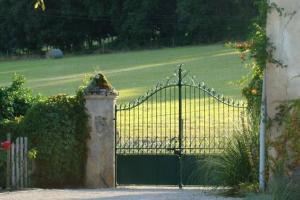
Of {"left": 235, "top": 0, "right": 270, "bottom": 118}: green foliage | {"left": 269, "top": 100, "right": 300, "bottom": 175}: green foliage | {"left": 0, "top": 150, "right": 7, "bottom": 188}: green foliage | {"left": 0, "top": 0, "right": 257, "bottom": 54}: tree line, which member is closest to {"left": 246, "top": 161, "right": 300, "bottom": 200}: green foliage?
{"left": 269, "top": 100, "right": 300, "bottom": 175}: green foliage

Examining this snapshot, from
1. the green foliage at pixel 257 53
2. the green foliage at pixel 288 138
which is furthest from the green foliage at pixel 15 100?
the green foliage at pixel 288 138

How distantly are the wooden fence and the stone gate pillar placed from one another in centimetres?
140

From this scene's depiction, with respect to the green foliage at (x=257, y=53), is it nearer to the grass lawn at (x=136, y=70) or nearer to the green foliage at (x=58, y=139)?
the green foliage at (x=58, y=139)

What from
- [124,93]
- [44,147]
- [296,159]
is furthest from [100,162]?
[124,93]

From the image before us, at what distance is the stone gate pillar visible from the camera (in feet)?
54.7

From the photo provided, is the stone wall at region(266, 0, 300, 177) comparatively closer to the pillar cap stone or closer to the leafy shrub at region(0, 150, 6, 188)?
the pillar cap stone

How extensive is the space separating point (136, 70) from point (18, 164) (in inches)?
1302

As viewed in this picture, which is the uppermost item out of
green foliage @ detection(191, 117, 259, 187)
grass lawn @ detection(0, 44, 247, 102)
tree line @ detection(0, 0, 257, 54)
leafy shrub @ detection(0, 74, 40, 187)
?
tree line @ detection(0, 0, 257, 54)

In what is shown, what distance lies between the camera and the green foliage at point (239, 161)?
42.1ft

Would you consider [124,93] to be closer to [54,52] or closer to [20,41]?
[54,52]

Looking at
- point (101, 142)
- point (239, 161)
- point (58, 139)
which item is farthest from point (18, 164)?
point (239, 161)

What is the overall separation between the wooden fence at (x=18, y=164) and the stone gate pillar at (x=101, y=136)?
140 cm

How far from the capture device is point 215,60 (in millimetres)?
52000

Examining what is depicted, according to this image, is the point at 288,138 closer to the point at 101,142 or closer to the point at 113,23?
the point at 101,142
